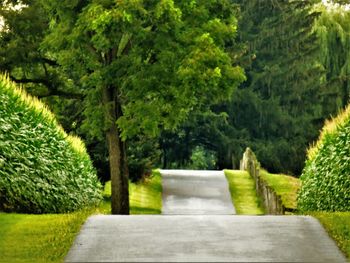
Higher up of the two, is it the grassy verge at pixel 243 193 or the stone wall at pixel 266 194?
the stone wall at pixel 266 194

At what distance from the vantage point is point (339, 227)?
13977 millimetres

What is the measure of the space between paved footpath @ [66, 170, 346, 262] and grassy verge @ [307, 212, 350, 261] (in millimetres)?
135

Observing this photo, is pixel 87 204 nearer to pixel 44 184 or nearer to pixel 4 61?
pixel 44 184

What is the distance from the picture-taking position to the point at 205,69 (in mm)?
23328

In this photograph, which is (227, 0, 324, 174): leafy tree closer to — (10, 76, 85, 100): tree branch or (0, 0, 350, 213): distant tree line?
(0, 0, 350, 213): distant tree line

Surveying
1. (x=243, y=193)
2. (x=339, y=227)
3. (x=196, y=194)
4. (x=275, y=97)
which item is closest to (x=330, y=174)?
(x=339, y=227)

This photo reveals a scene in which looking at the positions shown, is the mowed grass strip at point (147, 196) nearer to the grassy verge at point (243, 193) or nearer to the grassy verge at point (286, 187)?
the grassy verge at point (243, 193)

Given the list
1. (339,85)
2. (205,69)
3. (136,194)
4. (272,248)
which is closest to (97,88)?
(205,69)

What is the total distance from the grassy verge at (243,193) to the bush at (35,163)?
11.1m

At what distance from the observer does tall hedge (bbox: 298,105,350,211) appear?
1811 cm

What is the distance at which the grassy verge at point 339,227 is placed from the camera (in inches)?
496

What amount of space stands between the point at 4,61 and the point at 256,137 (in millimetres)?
29331

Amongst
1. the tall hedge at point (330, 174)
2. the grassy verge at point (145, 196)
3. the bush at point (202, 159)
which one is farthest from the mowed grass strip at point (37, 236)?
the bush at point (202, 159)

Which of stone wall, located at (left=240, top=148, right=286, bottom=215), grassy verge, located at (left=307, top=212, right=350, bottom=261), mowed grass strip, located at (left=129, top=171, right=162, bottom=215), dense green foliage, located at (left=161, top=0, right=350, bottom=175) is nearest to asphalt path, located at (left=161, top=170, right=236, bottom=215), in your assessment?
mowed grass strip, located at (left=129, top=171, right=162, bottom=215)
